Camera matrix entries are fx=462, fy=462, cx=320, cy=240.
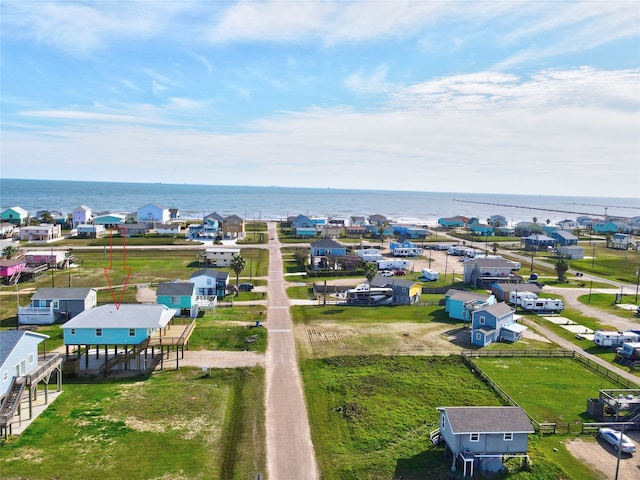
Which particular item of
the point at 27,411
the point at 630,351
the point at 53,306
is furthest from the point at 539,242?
the point at 27,411

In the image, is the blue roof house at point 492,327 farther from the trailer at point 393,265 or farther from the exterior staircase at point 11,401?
the exterior staircase at point 11,401

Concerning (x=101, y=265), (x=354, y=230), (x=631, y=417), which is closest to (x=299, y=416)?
(x=631, y=417)

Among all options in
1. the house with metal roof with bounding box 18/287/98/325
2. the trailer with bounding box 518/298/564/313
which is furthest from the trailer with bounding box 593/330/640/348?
the house with metal roof with bounding box 18/287/98/325

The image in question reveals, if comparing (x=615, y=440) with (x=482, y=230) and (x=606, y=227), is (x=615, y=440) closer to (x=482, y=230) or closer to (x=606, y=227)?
(x=482, y=230)

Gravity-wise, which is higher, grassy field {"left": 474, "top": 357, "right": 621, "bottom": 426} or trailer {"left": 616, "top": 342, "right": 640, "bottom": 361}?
trailer {"left": 616, "top": 342, "right": 640, "bottom": 361}

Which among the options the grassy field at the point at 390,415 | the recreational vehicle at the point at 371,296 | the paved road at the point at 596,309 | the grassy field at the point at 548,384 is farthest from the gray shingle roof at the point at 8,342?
the paved road at the point at 596,309

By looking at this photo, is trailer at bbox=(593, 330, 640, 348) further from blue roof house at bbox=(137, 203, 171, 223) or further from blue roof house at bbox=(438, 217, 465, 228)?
blue roof house at bbox=(137, 203, 171, 223)
